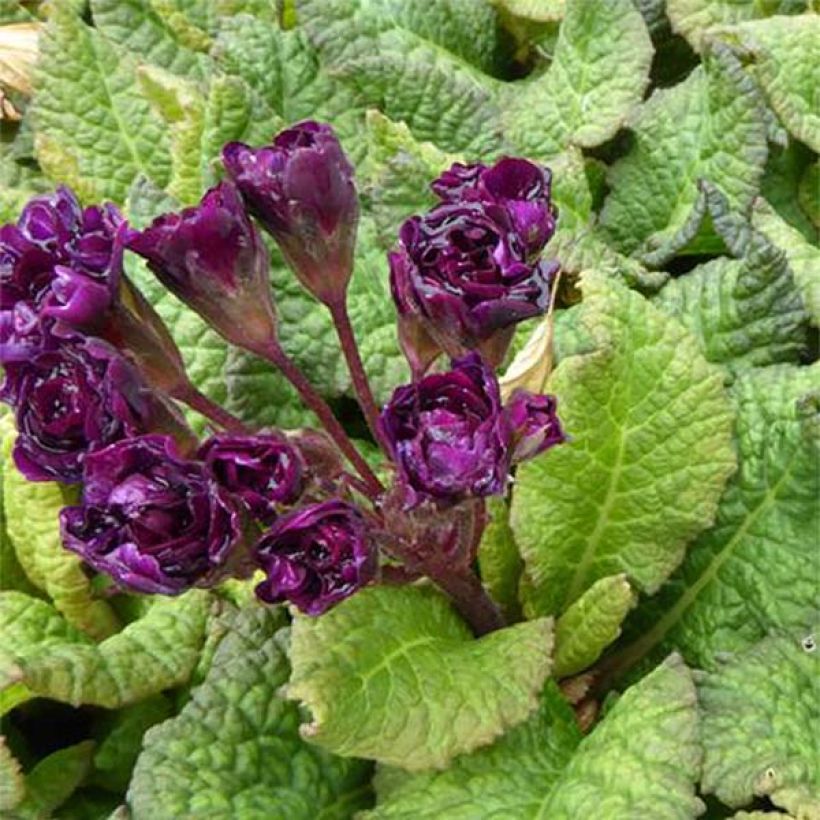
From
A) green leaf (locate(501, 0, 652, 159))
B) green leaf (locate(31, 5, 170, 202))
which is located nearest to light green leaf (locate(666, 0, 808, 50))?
green leaf (locate(501, 0, 652, 159))

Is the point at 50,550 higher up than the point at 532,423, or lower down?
lower down

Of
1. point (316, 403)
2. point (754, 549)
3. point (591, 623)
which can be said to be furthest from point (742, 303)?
point (316, 403)

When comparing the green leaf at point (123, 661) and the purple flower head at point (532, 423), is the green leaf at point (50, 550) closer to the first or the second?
the green leaf at point (123, 661)

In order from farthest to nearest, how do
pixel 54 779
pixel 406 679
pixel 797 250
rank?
pixel 797 250 → pixel 54 779 → pixel 406 679

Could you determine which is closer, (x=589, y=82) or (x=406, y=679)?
(x=406, y=679)

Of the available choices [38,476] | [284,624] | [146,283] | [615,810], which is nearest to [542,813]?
[615,810]

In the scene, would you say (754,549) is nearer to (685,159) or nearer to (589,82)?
(685,159)

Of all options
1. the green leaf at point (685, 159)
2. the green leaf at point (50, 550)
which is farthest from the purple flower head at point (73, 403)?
the green leaf at point (685, 159)

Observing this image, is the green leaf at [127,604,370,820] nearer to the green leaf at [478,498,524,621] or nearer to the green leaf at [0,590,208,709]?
the green leaf at [0,590,208,709]
